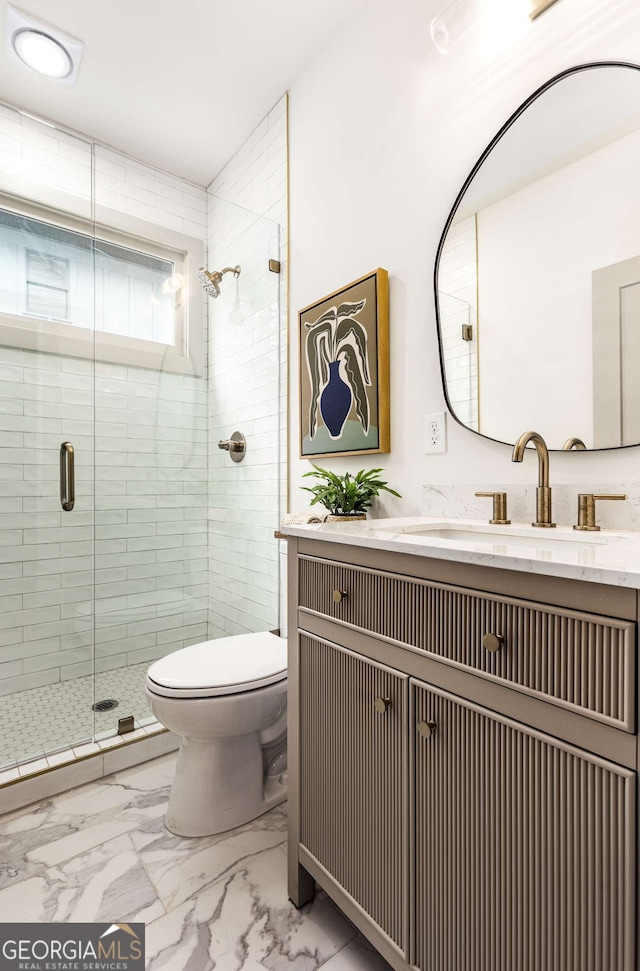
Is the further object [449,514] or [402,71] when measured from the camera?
[402,71]

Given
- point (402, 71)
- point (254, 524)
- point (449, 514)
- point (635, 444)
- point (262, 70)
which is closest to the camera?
point (635, 444)

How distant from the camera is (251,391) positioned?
2219mm

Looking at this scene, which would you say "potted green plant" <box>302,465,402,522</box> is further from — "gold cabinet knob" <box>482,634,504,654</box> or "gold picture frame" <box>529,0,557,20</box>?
"gold picture frame" <box>529,0,557,20</box>

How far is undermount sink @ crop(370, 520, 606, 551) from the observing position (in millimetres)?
942

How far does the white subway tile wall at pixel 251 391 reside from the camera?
209 centimetres

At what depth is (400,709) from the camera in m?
0.85

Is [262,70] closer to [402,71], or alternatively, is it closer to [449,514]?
[402,71]

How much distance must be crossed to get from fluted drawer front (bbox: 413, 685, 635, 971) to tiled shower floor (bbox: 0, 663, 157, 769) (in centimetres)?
139

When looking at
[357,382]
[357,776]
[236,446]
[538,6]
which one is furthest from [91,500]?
[538,6]

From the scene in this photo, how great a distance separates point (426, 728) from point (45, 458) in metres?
1.71

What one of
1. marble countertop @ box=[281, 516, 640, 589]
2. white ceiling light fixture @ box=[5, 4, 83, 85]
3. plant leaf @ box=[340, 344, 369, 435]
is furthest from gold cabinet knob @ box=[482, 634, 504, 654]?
white ceiling light fixture @ box=[5, 4, 83, 85]

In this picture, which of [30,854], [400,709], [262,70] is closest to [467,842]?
[400,709]

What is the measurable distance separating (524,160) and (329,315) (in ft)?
2.47

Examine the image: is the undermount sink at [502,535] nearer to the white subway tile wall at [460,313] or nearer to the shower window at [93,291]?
the white subway tile wall at [460,313]
